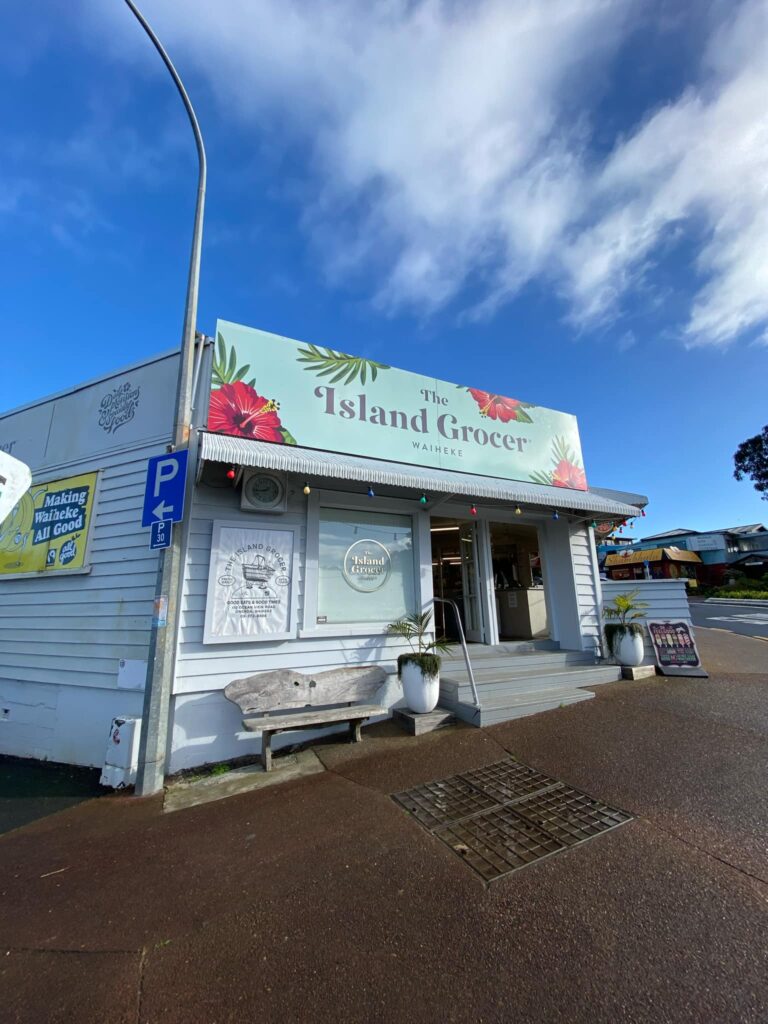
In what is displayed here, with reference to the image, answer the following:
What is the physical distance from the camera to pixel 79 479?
6082 mm

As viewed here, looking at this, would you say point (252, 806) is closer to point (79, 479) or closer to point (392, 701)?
point (392, 701)

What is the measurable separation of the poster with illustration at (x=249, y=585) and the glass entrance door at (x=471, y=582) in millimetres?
3285

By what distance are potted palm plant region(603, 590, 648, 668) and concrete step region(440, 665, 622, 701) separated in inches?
11.7

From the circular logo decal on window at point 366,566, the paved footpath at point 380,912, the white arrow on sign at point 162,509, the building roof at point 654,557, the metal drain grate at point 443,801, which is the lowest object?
the paved footpath at point 380,912

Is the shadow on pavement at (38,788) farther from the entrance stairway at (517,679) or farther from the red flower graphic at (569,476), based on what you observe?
the red flower graphic at (569,476)

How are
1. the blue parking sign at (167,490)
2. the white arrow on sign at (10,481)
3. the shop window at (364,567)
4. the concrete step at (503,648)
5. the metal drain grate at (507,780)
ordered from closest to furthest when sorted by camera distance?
the white arrow on sign at (10,481) → the metal drain grate at (507,780) → the blue parking sign at (167,490) → the shop window at (364,567) → the concrete step at (503,648)

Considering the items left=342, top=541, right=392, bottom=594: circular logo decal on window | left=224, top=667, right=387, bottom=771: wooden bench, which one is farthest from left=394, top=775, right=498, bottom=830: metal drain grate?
left=342, top=541, right=392, bottom=594: circular logo decal on window

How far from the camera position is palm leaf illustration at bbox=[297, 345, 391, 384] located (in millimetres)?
5719

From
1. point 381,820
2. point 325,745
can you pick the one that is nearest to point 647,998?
point 381,820

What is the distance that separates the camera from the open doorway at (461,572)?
701 cm

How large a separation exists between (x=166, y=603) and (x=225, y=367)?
289 cm

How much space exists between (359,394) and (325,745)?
450cm

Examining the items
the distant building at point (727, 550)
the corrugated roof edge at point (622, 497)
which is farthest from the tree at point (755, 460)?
the corrugated roof edge at point (622, 497)

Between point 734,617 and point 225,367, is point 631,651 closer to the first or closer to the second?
point 225,367
